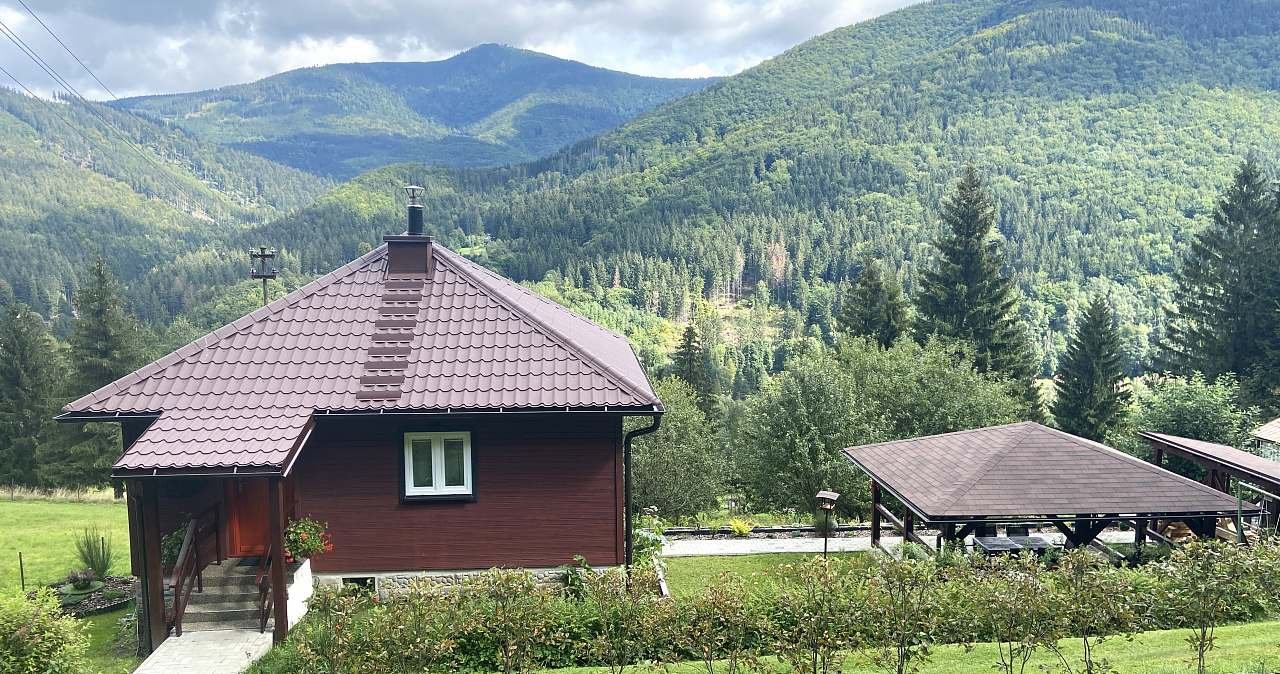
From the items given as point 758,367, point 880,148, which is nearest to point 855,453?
point 758,367

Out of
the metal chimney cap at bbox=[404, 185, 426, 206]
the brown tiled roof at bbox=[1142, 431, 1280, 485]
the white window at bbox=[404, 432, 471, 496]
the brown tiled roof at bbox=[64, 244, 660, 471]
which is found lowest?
the brown tiled roof at bbox=[1142, 431, 1280, 485]

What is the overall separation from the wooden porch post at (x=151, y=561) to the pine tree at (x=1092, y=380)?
4101 cm

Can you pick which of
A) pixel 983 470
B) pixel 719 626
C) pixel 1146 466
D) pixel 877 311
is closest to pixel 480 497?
pixel 719 626

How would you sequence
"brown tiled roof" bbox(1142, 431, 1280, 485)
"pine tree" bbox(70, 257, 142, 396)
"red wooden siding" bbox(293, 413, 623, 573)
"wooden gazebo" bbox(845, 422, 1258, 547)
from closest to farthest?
1. "red wooden siding" bbox(293, 413, 623, 573)
2. "wooden gazebo" bbox(845, 422, 1258, 547)
3. "brown tiled roof" bbox(1142, 431, 1280, 485)
4. "pine tree" bbox(70, 257, 142, 396)

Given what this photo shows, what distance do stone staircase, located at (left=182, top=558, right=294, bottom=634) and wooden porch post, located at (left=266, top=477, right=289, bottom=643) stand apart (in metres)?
0.48

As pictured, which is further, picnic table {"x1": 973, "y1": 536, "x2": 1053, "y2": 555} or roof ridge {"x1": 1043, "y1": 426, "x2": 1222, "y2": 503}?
picnic table {"x1": 973, "y1": 536, "x2": 1053, "y2": 555}

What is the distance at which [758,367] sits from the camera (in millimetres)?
110000

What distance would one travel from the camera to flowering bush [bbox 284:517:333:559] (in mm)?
10289

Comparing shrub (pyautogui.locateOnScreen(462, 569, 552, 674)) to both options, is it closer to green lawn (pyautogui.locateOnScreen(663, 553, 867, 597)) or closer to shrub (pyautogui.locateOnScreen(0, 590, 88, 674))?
shrub (pyautogui.locateOnScreen(0, 590, 88, 674))

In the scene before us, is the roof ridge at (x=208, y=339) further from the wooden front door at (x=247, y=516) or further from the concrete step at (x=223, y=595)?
the concrete step at (x=223, y=595)

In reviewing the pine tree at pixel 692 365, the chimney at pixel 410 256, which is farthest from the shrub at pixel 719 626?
the pine tree at pixel 692 365

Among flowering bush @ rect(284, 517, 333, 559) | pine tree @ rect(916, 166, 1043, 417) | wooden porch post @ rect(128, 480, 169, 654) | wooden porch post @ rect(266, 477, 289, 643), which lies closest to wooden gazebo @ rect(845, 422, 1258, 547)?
flowering bush @ rect(284, 517, 333, 559)

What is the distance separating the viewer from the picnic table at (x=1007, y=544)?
45.8 ft

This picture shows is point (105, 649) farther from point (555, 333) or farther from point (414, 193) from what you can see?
point (414, 193)
